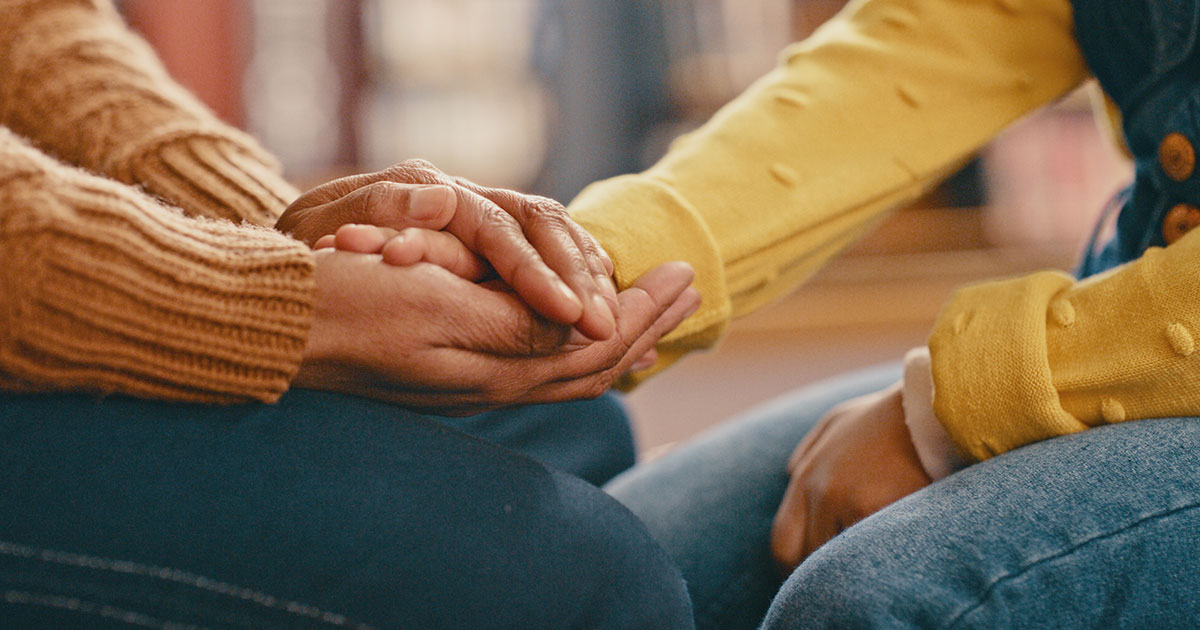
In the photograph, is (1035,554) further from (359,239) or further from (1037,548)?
(359,239)

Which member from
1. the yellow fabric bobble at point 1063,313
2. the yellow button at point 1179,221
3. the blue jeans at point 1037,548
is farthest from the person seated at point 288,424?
the yellow button at point 1179,221

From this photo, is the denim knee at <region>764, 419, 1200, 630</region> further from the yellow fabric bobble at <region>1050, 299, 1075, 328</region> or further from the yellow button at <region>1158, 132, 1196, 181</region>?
the yellow button at <region>1158, 132, 1196, 181</region>

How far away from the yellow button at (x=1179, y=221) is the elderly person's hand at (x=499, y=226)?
1.24 ft

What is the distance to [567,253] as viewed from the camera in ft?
1.63

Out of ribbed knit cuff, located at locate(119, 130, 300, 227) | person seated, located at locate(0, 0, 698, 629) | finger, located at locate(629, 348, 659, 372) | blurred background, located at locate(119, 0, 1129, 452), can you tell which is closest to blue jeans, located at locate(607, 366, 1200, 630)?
person seated, located at locate(0, 0, 698, 629)

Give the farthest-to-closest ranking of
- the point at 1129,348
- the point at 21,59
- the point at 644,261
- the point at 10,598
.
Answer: the point at 21,59
the point at 644,261
the point at 1129,348
the point at 10,598

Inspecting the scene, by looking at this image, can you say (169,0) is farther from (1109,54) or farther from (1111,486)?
(1111,486)

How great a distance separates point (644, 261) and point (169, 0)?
7.04 ft

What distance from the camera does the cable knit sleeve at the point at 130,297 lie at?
40cm

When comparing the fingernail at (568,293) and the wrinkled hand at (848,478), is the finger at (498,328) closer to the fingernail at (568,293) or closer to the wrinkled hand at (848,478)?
the fingernail at (568,293)

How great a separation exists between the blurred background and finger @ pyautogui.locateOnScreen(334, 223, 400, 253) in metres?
1.95

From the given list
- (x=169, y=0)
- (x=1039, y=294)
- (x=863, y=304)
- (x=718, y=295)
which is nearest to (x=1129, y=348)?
(x=1039, y=294)

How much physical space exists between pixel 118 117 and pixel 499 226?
1.17 feet

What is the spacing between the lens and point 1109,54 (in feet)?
2.20
